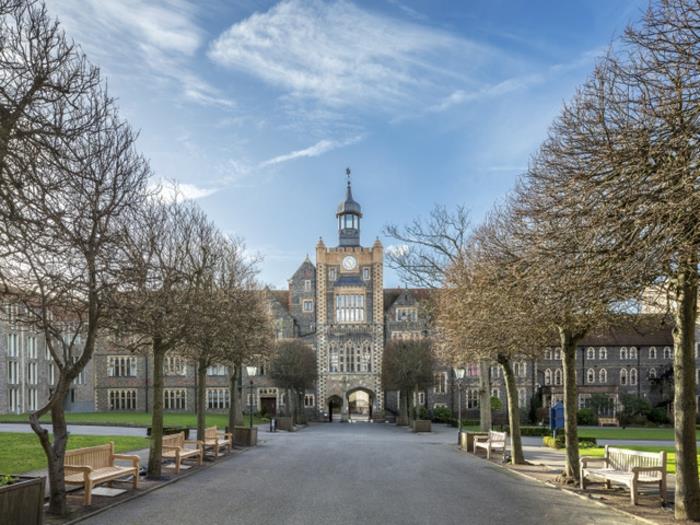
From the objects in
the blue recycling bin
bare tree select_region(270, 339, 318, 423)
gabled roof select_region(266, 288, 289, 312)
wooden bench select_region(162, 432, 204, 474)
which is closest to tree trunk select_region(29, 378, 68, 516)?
wooden bench select_region(162, 432, 204, 474)

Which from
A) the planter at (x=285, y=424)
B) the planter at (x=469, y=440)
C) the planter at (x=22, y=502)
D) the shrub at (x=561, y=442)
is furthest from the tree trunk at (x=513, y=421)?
the planter at (x=285, y=424)

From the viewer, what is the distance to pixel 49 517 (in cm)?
1218

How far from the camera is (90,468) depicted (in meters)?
13.6

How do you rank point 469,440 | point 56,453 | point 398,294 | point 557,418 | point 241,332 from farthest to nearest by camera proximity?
1. point 398,294
2. point 557,418
3. point 469,440
4. point 241,332
5. point 56,453

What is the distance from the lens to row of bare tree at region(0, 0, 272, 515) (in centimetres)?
989

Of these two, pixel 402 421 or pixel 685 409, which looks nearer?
pixel 685 409

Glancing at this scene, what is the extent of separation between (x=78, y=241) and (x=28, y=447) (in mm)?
16264

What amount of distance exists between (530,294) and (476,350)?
883cm

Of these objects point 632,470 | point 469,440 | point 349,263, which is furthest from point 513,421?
point 349,263

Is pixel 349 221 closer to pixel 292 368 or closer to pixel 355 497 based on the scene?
pixel 292 368

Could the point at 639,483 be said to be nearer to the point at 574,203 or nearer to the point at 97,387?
the point at 574,203

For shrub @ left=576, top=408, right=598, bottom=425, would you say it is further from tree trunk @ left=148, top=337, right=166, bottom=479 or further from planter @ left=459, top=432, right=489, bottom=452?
tree trunk @ left=148, top=337, right=166, bottom=479

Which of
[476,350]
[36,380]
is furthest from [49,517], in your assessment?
[36,380]

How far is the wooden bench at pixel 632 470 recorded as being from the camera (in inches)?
548
